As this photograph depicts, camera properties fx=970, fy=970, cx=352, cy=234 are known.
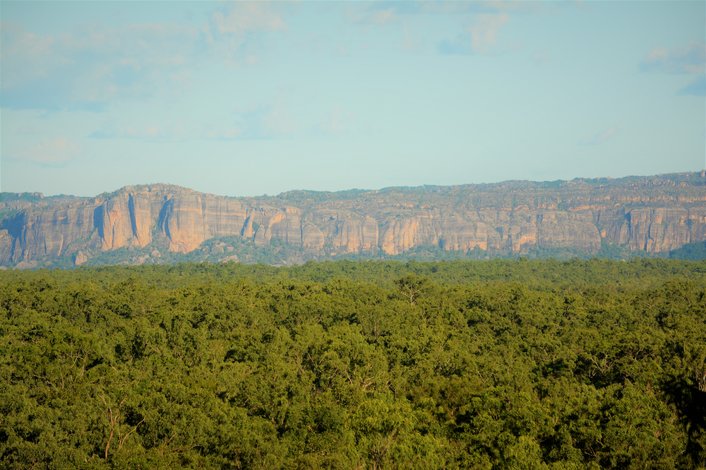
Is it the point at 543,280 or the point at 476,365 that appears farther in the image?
the point at 543,280

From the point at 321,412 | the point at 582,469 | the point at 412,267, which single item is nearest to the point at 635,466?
the point at 582,469

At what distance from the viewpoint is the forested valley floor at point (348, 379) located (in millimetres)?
49219

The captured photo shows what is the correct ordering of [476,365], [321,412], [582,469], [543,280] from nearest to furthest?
1. [582,469]
2. [321,412]
3. [476,365]
4. [543,280]

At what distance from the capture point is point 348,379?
66625 mm

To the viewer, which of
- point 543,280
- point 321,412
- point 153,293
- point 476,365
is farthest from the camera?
point 543,280

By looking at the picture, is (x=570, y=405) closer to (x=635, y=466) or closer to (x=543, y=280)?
(x=635, y=466)

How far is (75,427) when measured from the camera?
50.9 metres

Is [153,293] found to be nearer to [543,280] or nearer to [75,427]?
[75,427]

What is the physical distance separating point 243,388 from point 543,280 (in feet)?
377

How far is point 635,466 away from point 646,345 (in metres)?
25.7

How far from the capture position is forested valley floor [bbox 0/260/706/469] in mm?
49219

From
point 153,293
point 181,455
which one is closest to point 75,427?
point 181,455

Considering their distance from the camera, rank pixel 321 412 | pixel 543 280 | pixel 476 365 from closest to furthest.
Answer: pixel 321 412 → pixel 476 365 → pixel 543 280

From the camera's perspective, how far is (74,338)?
71750 mm
